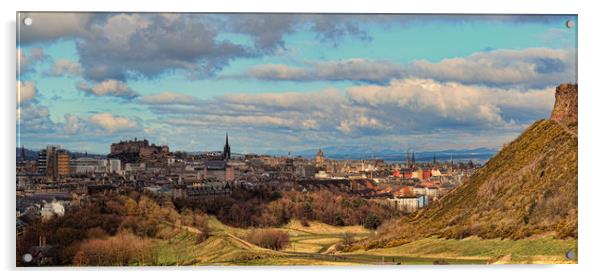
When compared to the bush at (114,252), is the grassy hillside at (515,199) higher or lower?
higher

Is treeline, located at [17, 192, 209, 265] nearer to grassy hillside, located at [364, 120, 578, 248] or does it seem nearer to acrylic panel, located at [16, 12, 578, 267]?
acrylic panel, located at [16, 12, 578, 267]

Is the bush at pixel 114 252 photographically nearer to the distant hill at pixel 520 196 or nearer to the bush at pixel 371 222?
the bush at pixel 371 222

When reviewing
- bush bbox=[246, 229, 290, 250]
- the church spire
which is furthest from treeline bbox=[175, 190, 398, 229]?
the church spire

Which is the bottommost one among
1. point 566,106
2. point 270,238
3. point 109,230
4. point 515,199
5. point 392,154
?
point 270,238

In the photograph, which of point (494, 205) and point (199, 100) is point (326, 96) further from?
point (494, 205)

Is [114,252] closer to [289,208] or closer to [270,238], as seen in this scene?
[270,238]

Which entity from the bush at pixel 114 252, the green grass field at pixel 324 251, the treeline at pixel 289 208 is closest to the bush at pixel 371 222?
the treeline at pixel 289 208

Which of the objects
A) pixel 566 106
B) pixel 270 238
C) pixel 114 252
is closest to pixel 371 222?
pixel 270 238
